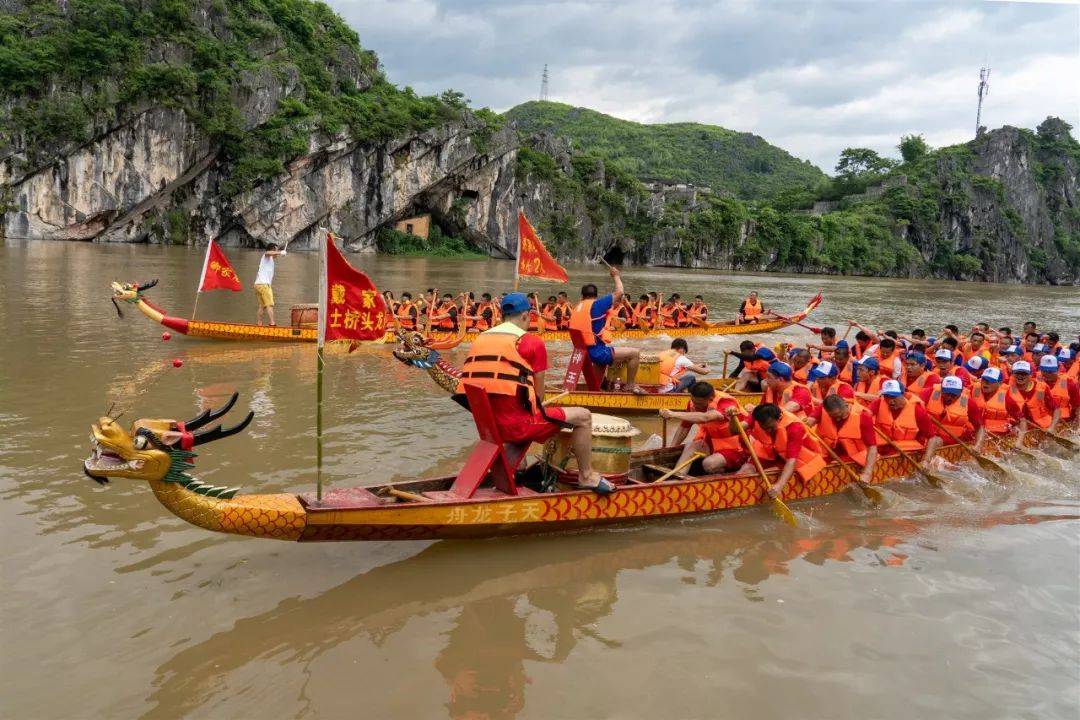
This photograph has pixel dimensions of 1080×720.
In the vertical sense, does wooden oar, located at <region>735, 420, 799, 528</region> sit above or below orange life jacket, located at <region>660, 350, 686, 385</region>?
below

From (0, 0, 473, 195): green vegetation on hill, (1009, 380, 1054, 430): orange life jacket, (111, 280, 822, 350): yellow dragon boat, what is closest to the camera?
(1009, 380, 1054, 430): orange life jacket

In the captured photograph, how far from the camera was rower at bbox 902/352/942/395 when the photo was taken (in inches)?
375

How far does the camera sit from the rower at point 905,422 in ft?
27.2

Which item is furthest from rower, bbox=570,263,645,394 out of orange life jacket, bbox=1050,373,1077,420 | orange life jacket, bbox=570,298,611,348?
orange life jacket, bbox=1050,373,1077,420

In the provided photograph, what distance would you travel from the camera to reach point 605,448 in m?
6.41

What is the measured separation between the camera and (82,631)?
14.4 ft

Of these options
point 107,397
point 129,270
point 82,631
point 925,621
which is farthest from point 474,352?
point 129,270

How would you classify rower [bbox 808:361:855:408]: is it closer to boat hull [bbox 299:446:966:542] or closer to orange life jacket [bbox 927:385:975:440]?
orange life jacket [bbox 927:385:975:440]

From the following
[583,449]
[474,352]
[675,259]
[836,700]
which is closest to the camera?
[836,700]

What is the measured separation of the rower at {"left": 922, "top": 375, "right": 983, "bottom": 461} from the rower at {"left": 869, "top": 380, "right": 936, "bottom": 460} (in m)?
0.62

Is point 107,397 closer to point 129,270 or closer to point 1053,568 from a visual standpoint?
point 1053,568

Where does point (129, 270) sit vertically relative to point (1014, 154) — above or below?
below

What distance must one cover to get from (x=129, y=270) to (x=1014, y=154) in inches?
4051

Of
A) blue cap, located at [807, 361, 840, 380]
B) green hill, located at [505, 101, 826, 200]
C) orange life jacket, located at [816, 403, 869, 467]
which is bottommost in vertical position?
orange life jacket, located at [816, 403, 869, 467]
